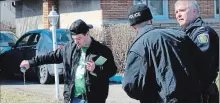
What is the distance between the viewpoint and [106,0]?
14.8 m

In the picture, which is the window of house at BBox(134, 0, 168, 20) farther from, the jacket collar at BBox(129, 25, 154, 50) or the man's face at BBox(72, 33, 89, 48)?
the jacket collar at BBox(129, 25, 154, 50)

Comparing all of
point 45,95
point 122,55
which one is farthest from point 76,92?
point 122,55

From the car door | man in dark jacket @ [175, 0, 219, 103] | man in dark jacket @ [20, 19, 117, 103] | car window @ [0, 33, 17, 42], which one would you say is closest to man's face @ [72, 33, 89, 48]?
man in dark jacket @ [20, 19, 117, 103]

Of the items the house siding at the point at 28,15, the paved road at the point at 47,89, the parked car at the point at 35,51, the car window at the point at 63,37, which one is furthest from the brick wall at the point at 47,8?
the car window at the point at 63,37

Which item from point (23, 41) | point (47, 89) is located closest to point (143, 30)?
point (47, 89)

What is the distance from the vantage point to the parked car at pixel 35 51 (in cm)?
1188

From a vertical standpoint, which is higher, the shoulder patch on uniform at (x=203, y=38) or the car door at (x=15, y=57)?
the shoulder patch on uniform at (x=203, y=38)

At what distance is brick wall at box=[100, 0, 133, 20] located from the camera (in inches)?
579

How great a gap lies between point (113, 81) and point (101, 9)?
3.03m

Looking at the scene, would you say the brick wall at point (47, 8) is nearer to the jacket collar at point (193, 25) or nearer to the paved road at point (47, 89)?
the paved road at point (47, 89)

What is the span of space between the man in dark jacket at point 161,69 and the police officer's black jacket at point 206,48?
0.18 meters

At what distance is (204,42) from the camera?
12.4ft

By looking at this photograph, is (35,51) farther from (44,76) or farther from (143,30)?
(143,30)

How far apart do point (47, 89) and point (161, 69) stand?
8.16 meters
